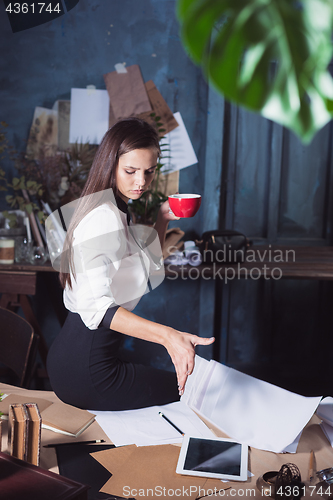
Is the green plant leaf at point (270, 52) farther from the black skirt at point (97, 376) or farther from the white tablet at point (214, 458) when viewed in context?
the black skirt at point (97, 376)

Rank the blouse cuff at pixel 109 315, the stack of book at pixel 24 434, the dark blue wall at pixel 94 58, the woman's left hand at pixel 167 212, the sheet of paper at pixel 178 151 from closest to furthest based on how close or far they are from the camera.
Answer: the stack of book at pixel 24 434
the blouse cuff at pixel 109 315
the woman's left hand at pixel 167 212
the dark blue wall at pixel 94 58
the sheet of paper at pixel 178 151

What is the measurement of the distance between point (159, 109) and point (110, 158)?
4.86 ft

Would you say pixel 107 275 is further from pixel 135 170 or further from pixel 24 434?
pixel 24 434

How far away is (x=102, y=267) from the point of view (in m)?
1.34

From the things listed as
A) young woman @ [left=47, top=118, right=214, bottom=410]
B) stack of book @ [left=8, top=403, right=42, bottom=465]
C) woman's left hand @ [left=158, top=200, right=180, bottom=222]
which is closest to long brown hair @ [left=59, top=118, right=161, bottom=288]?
young woman @ [left=47, top=118, right=214, bottom=410]

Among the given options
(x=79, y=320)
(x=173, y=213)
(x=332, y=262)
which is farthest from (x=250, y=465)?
(x=332, y=262)

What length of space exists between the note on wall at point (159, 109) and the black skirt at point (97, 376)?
1.68 m

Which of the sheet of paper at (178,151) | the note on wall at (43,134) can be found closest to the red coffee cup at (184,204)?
the sheet of paper at (178,151)

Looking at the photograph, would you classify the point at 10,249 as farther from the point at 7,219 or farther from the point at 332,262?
the point at 332,262

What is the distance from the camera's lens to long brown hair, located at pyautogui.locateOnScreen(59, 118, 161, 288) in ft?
4.98

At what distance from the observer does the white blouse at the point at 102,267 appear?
133cm

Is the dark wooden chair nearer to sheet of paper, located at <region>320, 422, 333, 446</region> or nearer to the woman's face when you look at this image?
the woman's face

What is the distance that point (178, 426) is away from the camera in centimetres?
120

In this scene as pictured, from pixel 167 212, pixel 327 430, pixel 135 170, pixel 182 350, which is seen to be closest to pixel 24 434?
pixel 182 350
